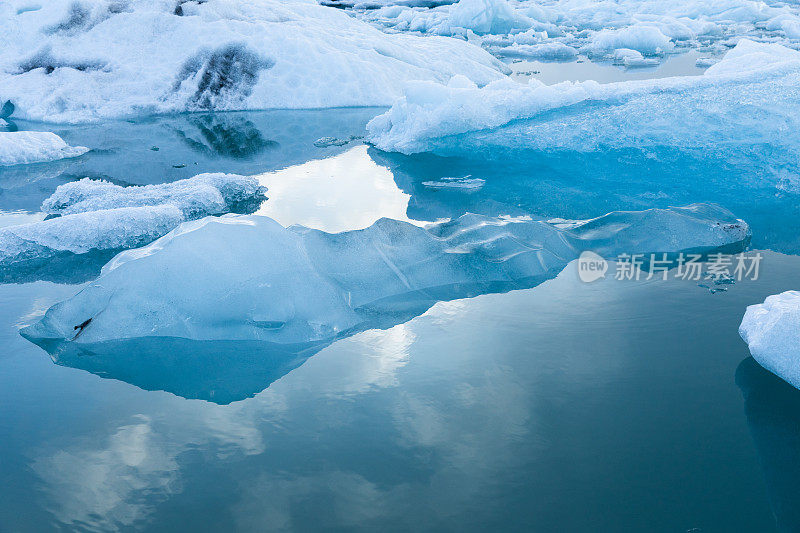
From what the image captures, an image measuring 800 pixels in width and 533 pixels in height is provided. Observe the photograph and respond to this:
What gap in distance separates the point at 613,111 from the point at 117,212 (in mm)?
4321

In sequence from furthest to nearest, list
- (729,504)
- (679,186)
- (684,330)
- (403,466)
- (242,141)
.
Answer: (242,141), (679,186), (684,330), (403,466), (729,504)

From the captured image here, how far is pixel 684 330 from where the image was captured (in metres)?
3.02

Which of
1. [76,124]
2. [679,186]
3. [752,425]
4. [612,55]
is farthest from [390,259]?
[612,55]

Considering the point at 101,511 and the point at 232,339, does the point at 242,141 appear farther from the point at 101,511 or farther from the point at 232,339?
the point at 101,511

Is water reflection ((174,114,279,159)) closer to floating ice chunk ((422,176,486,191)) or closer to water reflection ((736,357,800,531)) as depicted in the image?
floating ice chunk ((422,176,486,191))

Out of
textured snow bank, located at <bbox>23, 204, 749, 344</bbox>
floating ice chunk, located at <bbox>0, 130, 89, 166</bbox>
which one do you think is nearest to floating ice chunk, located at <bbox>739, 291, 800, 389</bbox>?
textured snow bank, located at <bbox>23, 204, 749, 344</bbox>

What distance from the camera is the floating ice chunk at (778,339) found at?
100.0 inches

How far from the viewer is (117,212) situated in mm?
4449

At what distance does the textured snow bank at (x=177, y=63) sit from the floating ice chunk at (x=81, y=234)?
493cm

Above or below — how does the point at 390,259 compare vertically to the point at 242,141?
above

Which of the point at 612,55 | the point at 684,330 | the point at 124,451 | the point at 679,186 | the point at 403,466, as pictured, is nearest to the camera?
the point at 403,466

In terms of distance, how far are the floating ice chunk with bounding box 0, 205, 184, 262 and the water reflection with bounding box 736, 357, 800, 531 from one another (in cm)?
370

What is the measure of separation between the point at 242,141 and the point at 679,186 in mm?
4755

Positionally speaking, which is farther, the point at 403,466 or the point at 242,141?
the point at 242,141
